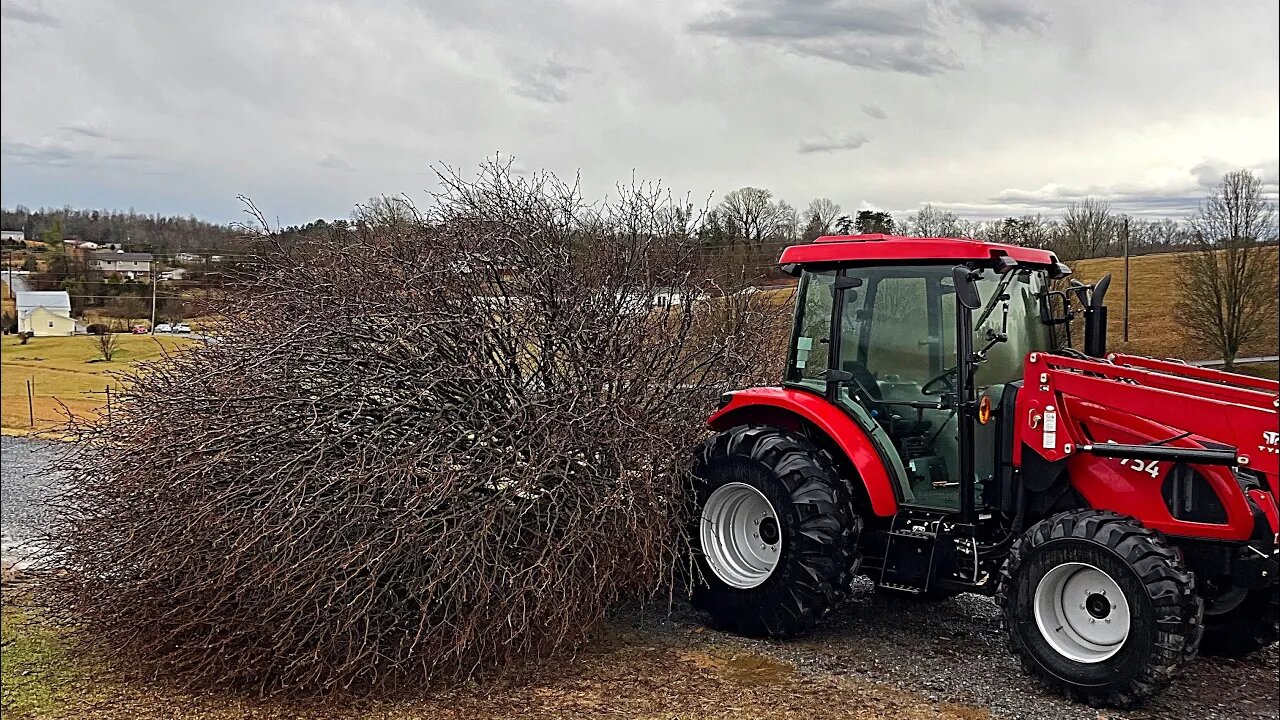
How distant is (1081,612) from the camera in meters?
4.69

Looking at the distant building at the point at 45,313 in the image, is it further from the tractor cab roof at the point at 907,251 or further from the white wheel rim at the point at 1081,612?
the white wheel rim at the point at 1081,612

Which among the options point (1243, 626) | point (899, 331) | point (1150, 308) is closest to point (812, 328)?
point (899, 331)

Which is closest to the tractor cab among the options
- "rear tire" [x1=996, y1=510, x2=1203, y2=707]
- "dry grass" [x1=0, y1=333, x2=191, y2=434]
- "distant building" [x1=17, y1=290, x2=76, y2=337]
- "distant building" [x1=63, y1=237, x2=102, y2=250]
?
"rear tire" [x1=996, y1=510, x2=1203, y2=707]

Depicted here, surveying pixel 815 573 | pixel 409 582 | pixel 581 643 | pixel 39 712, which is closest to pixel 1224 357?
pixel 815 573

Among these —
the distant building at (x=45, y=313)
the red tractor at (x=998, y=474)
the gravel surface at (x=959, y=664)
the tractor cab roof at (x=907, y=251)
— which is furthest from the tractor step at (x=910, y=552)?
the distant building at (x=45, y=313)

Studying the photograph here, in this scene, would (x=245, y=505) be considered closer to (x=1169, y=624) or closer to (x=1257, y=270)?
(x=1169, y=624)

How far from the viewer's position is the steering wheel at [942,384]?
5.36 m

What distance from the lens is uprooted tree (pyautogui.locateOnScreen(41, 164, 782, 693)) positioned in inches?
195

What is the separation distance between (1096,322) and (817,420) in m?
1.56

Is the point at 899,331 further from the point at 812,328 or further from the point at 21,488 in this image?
the point at 21,488

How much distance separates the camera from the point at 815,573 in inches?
216

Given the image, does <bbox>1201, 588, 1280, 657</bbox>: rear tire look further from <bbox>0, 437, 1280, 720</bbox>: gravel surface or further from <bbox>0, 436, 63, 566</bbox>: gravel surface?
<bbox>0, 436, 63, 566</bbox>: gravel surface

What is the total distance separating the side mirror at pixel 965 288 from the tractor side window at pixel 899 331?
37 centimetres

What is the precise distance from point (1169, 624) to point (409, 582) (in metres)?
3.41
